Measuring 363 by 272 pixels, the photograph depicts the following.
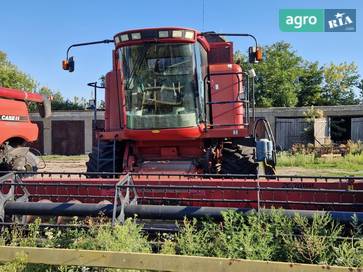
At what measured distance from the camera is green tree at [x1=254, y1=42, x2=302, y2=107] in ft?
123

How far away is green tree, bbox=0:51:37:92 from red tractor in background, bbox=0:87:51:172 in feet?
102

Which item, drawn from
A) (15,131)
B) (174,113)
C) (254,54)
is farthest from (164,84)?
(15,131)

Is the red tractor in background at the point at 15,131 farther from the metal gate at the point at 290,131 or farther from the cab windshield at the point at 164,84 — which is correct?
the metal gate at the point at 290,131

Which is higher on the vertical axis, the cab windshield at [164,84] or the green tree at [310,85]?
the green tree at [310,85]

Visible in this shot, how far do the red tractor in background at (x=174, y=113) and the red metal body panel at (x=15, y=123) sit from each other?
1.64 meters

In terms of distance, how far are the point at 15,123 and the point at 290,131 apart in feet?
62.2

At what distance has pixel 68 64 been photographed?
7.44 metres

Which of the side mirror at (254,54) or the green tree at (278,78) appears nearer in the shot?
the side mirror at (254,54)

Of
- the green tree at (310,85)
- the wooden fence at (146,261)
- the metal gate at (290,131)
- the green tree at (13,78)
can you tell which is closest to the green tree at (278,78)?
the green tree at (310,85)

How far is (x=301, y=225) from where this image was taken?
359 cm

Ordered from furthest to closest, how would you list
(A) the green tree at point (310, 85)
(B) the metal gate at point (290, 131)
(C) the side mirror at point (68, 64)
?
(A) the green tree at point (310, 85), (B) the metal gate at point (290, 131), (C) the side mirror at point (68, 64)

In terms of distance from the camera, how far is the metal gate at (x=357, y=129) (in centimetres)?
2522

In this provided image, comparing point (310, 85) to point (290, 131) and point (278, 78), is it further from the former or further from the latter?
point (290, 131)

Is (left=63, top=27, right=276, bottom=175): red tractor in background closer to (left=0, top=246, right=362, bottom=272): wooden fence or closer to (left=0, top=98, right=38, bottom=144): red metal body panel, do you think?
(left=0, top=98, right=38, bottom=144): red metal body panel
